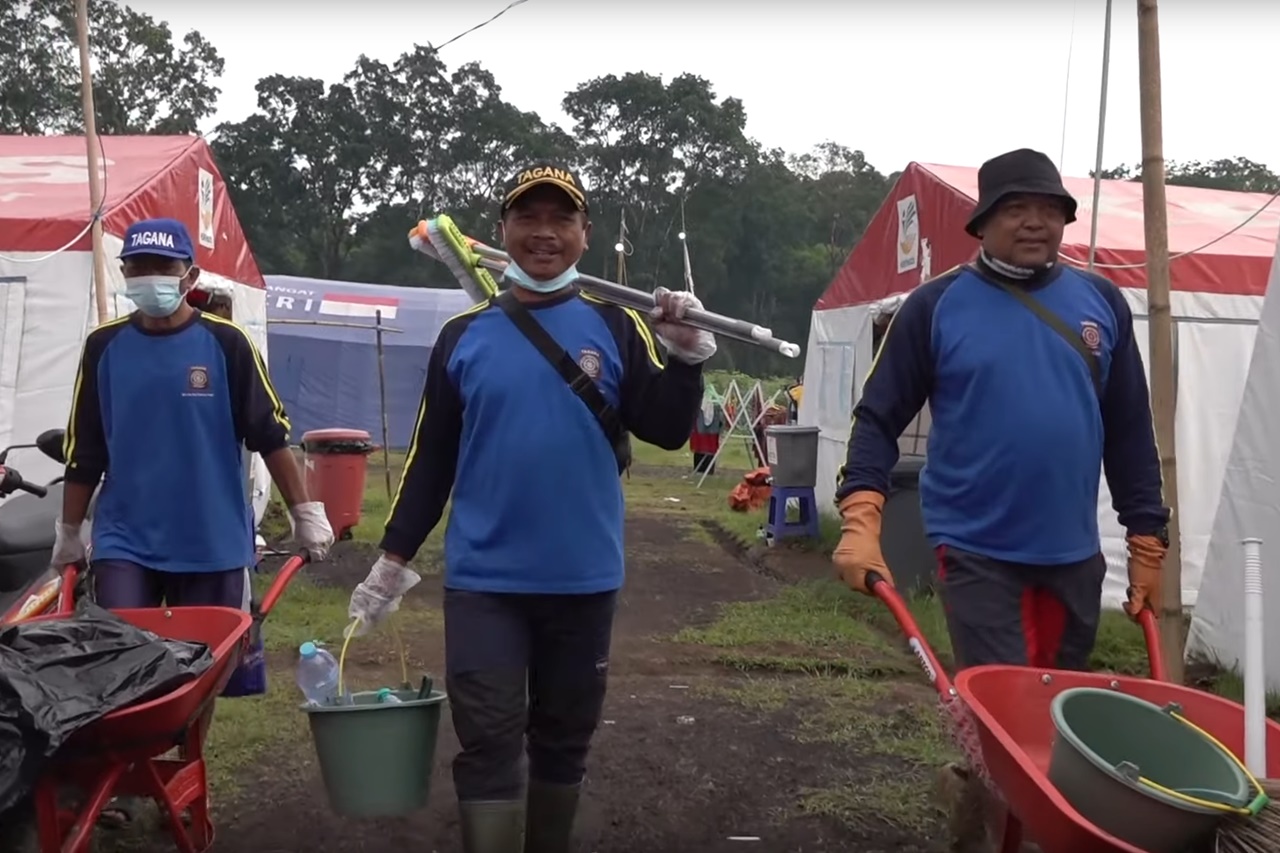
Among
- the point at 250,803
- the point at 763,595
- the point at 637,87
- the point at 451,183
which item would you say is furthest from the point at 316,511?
the point at 637,87

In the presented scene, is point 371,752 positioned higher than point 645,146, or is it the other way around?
point 645,146

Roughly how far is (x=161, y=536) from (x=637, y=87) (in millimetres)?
51378

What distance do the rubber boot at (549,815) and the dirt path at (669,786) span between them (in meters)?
0.80

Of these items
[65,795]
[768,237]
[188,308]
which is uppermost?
[768,237]

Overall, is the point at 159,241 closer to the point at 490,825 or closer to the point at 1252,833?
the point at 490,825

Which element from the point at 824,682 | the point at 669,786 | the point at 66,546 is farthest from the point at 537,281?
the point at 824,682

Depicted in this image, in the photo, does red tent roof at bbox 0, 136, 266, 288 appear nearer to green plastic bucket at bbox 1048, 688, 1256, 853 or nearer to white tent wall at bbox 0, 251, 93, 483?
white tent wall at bbox 0, 251, 93, 483

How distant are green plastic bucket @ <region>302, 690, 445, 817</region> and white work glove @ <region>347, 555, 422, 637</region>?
27 centimetres

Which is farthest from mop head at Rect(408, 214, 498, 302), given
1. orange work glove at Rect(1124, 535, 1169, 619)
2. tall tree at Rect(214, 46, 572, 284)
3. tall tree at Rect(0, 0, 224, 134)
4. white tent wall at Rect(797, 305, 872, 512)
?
tall tree at Rect(214, 46, 572, 284)

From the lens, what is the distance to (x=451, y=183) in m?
49.6

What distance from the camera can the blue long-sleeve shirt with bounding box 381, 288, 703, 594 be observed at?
3172mm

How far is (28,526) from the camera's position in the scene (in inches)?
196

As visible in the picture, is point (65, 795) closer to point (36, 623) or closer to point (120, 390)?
point (36, 623)

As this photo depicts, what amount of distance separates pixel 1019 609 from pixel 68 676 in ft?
8.11
